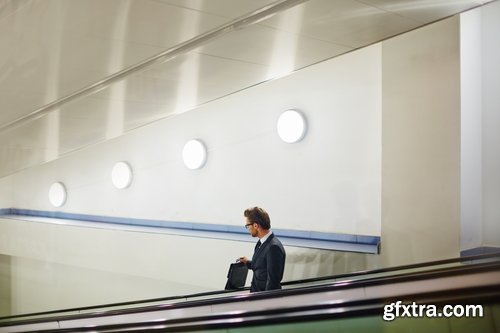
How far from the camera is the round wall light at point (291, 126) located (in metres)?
7.21

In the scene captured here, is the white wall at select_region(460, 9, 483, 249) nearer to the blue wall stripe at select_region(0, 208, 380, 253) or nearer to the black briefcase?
the blue wall stripe at select_region(0, 208, 380, 253)

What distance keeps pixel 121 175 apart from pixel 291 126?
4035 mm

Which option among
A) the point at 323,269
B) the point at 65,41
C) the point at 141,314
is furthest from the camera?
the point at 323,269

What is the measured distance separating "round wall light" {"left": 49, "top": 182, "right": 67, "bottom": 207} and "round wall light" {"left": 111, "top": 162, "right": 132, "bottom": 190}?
6.84 ft

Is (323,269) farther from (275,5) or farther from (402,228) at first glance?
(275,5)

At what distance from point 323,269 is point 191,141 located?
3.59m

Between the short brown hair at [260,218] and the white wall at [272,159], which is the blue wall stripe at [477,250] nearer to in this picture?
the white wall at [272,159]

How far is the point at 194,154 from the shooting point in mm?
8875

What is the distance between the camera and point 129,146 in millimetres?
10195

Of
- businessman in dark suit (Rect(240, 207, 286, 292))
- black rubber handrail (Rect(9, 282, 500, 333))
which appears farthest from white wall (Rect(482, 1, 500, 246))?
black rubber handrail (Rect(9, 282, 500, 333))

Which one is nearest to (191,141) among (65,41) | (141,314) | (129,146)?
(129,146)

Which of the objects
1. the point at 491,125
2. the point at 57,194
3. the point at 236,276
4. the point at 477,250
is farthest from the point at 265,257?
the point at 57,194

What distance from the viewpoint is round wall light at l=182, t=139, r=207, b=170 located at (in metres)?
8.77

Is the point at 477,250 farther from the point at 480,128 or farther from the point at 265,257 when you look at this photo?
the point at 265,257
